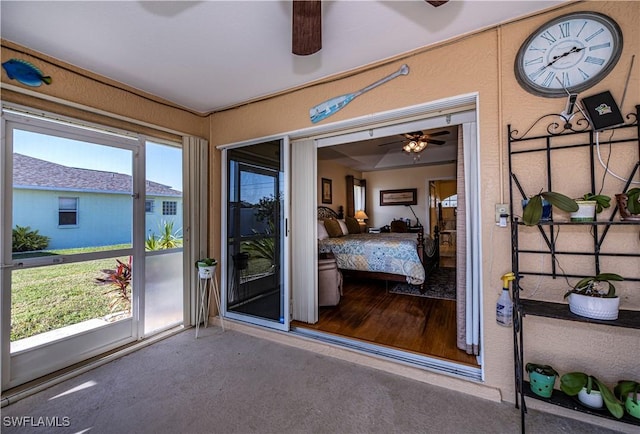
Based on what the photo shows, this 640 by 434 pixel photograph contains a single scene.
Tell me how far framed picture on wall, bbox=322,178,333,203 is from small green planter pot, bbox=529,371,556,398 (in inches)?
187

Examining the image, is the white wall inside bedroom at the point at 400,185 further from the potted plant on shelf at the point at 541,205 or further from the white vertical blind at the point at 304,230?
the potted plant on shelf at the point at 541,205

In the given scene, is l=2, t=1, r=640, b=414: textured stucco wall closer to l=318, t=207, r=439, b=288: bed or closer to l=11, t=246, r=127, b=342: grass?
l=11, t=246, r=127, b=342: grass

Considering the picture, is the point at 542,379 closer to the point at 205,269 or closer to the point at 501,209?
the point at 501,209

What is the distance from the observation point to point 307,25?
1291 mm

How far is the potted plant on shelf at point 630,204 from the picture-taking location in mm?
1328

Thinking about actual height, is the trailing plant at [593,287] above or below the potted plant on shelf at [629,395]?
above

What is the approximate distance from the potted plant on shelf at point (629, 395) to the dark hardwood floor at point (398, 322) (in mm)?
770

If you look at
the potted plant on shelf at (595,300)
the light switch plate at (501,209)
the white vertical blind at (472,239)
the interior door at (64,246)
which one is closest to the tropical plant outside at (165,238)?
the interior door at (64,246)

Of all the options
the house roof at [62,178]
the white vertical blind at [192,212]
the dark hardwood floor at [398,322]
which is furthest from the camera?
the white vertical blind at [192,212]

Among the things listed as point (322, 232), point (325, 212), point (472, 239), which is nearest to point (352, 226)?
point (325, 212)

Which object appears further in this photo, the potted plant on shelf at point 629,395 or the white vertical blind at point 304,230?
the white vertical blind at point 304,230

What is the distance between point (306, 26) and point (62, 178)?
94.2 inches

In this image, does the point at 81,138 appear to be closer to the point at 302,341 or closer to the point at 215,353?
the point at 215,353

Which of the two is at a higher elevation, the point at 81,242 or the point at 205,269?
the point at 81,242
